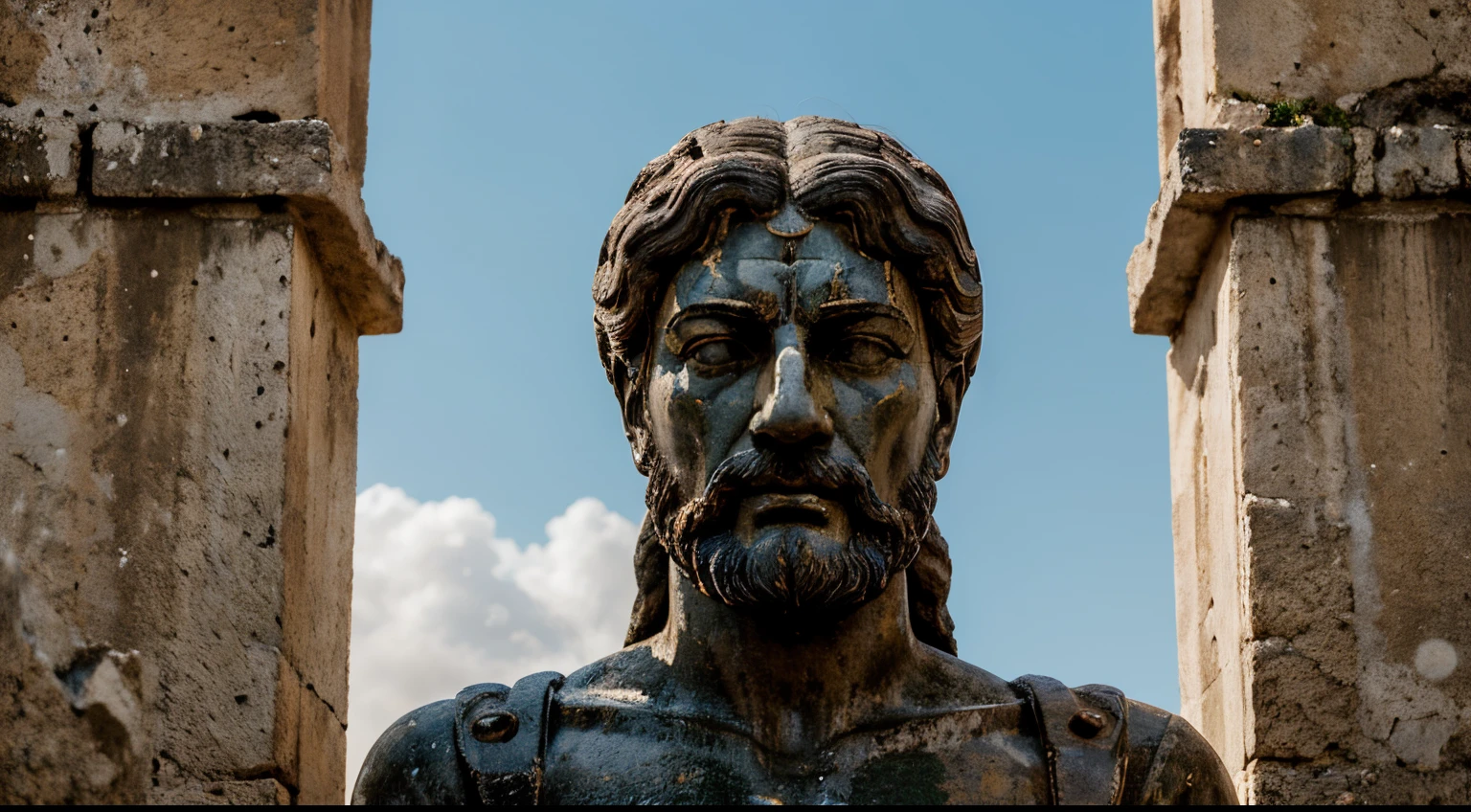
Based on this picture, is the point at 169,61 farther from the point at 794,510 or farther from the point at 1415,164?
the point at 1415,164

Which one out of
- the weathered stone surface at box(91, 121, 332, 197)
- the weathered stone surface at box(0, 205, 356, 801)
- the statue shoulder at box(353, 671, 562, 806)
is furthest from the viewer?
the weathered stone surface at box(91, 121, 332, 197)

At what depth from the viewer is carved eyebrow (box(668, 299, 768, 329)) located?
654 cm

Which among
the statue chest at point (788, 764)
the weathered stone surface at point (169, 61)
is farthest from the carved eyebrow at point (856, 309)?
the weathered stone surface at point (169, 61)

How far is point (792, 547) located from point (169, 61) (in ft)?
10.6

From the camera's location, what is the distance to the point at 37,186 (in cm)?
827

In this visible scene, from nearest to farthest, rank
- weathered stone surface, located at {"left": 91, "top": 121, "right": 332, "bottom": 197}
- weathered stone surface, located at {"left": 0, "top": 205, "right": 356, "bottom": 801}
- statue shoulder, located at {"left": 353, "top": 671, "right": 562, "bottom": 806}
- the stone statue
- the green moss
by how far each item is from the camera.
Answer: the stone statue
statue shoulder, located at {"left": 353, "top": 671, "right": 562, "bottom": 806}
weathered stone surface, located at {"left": 0, "top": 205, "right": 356, "bottom": 801}
weathered stone surface, located at {"left": 91, "top": 121, "right": 332, "bottom": 197}
the green moss

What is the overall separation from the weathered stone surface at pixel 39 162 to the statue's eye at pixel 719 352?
261cm

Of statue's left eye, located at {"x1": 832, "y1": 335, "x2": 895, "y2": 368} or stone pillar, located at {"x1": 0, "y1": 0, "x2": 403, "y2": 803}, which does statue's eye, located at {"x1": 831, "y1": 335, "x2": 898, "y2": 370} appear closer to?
statue's left eye, located at {"x1": 832, "y1": 335, "x2": 895, "y2": 368}

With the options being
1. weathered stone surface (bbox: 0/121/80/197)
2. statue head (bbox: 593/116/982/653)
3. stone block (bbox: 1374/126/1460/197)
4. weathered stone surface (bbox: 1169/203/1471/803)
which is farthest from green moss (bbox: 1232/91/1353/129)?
weathered stone surface (bbox: 0/121/80/197)

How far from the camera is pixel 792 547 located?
629cm

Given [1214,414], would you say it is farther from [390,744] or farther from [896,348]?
[390,744]

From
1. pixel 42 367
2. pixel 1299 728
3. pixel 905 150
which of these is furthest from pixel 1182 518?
pixel 42 367

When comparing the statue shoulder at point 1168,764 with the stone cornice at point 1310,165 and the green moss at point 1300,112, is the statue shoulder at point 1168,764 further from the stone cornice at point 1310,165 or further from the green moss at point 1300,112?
the green moss at point 1300,112

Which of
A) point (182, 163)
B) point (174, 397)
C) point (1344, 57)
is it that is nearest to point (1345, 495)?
point (1344, 57)
